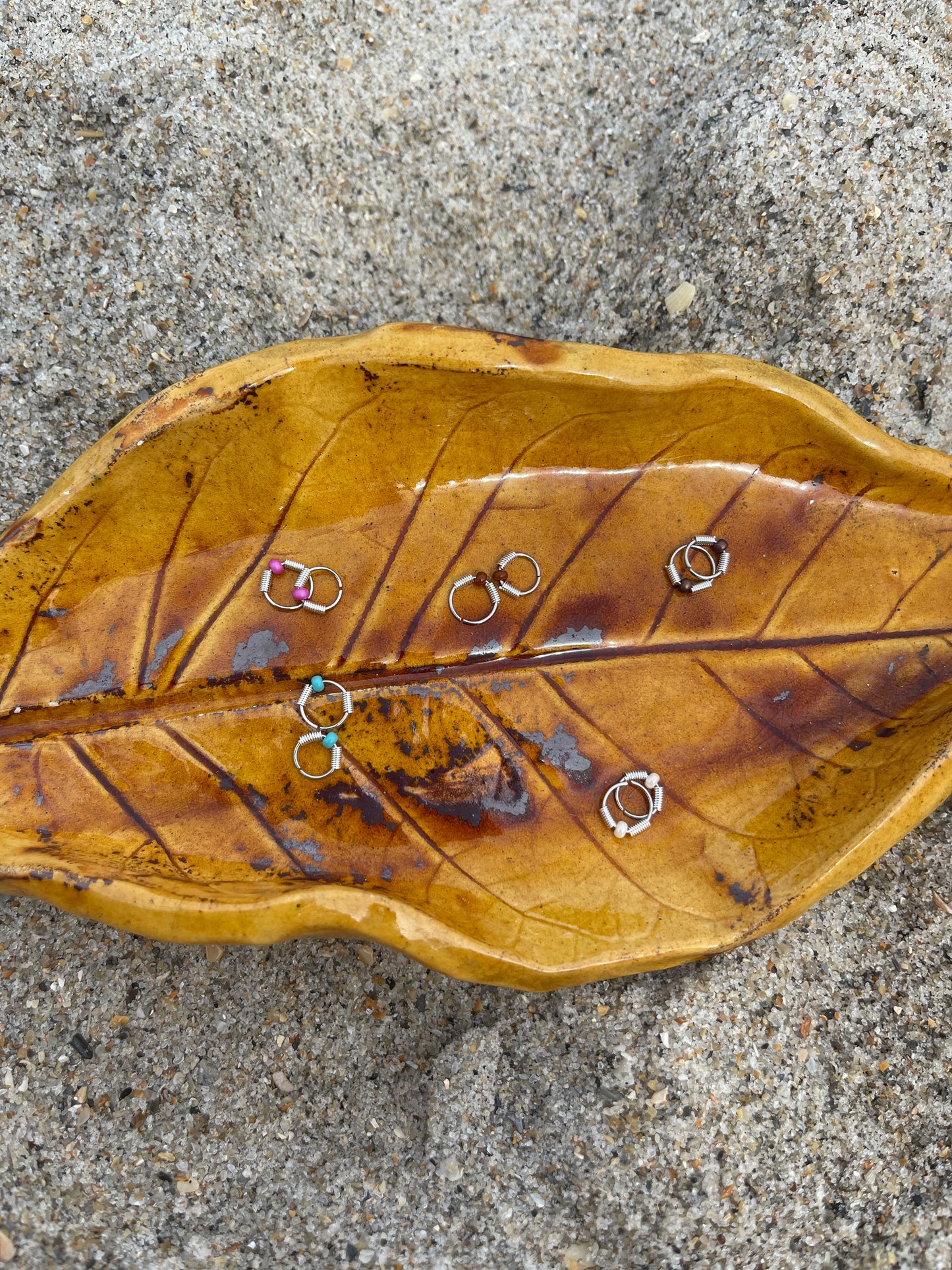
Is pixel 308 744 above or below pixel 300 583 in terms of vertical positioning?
below

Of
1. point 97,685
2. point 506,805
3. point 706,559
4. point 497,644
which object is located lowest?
point 97,685

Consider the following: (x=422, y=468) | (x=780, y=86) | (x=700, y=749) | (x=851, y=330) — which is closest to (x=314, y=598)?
(x=422, y=468)

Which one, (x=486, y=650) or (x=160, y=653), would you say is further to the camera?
(x=486, y=650)

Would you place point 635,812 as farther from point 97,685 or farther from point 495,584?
point 97,685

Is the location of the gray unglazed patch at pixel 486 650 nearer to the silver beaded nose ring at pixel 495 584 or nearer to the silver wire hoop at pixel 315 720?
the silver beaded nose ring at pixel 495 584

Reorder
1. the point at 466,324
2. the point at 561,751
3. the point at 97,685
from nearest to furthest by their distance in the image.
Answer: the point at 97,685 < the point at 561,751 < the point at 466,324

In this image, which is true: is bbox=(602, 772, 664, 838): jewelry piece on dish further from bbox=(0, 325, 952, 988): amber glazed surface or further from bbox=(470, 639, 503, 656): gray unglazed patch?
bbox=(470, 639, 503, 656): gray unglazed patch

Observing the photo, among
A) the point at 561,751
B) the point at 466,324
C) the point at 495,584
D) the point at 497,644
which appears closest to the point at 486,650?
the point at 497,644
